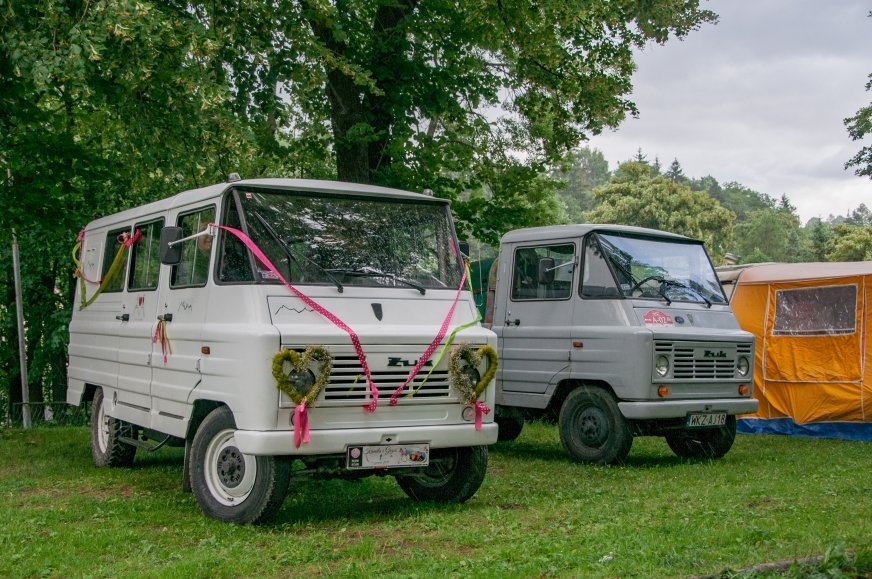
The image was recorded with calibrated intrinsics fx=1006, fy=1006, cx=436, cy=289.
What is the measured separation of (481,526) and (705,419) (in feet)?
15.2

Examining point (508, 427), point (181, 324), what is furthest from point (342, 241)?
point (508, 427)

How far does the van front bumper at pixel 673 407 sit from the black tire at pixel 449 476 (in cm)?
280

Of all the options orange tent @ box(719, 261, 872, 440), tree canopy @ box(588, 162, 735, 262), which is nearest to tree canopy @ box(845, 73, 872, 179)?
orange tent @ box(719, 261, 872, 440)

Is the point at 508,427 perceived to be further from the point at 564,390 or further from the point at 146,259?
the point at 146,259

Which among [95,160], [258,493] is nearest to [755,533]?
[258,493]

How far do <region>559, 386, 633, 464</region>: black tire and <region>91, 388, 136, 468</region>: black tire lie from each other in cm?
483

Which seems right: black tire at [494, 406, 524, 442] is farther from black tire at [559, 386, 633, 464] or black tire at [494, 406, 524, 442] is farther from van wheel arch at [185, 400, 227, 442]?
van wheel arch at [185, 400, 227, 442]

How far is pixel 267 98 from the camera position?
13.7 m

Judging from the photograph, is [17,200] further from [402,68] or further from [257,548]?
[257,548]

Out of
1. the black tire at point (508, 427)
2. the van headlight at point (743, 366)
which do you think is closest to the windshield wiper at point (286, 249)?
the black tire at point (508, 427)

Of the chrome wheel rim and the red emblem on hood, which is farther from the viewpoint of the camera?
the red emblem on hood

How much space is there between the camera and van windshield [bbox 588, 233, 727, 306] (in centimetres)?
1132

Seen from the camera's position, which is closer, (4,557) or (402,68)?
(4,557)

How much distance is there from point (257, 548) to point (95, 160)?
344 inches
